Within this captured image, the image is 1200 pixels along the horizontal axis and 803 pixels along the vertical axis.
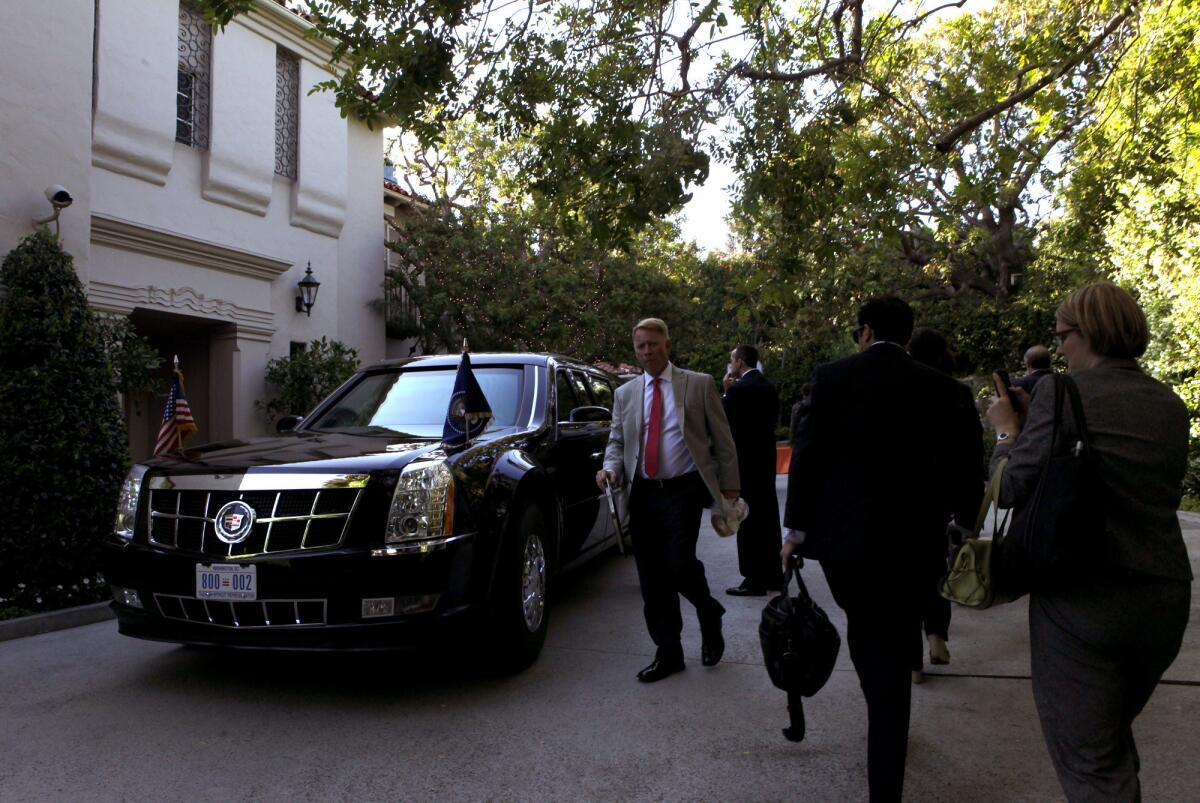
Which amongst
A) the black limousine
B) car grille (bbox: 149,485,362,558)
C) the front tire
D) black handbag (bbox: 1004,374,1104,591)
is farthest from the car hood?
black handbag (bbox: 1004,374,1104,591)

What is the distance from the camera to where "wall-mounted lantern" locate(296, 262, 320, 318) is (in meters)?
14.0

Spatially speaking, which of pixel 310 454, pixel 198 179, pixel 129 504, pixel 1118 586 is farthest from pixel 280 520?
pixel 198 179

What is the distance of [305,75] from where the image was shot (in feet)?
46.8

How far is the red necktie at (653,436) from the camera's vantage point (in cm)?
493

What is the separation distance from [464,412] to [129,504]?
1.79 m

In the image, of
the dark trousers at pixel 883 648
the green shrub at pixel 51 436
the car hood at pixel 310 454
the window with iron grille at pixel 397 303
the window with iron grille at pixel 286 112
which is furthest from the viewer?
the window with iron grille at pixel 397 303

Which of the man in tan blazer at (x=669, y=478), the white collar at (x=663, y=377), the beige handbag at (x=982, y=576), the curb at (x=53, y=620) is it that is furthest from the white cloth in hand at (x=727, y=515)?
the curb at (x=53, y=620)

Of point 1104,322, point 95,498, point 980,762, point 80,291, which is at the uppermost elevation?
point 80,291

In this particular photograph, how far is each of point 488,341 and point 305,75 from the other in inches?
223

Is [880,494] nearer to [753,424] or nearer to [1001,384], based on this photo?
[1001,384]

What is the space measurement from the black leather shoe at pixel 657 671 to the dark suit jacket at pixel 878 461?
181 cm

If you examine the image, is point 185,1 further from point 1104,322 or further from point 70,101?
point 1104,322

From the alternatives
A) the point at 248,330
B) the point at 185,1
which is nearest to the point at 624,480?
the point at 248,330

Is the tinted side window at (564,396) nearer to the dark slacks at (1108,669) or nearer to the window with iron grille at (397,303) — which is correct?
the dark slacks at (1108,669)
